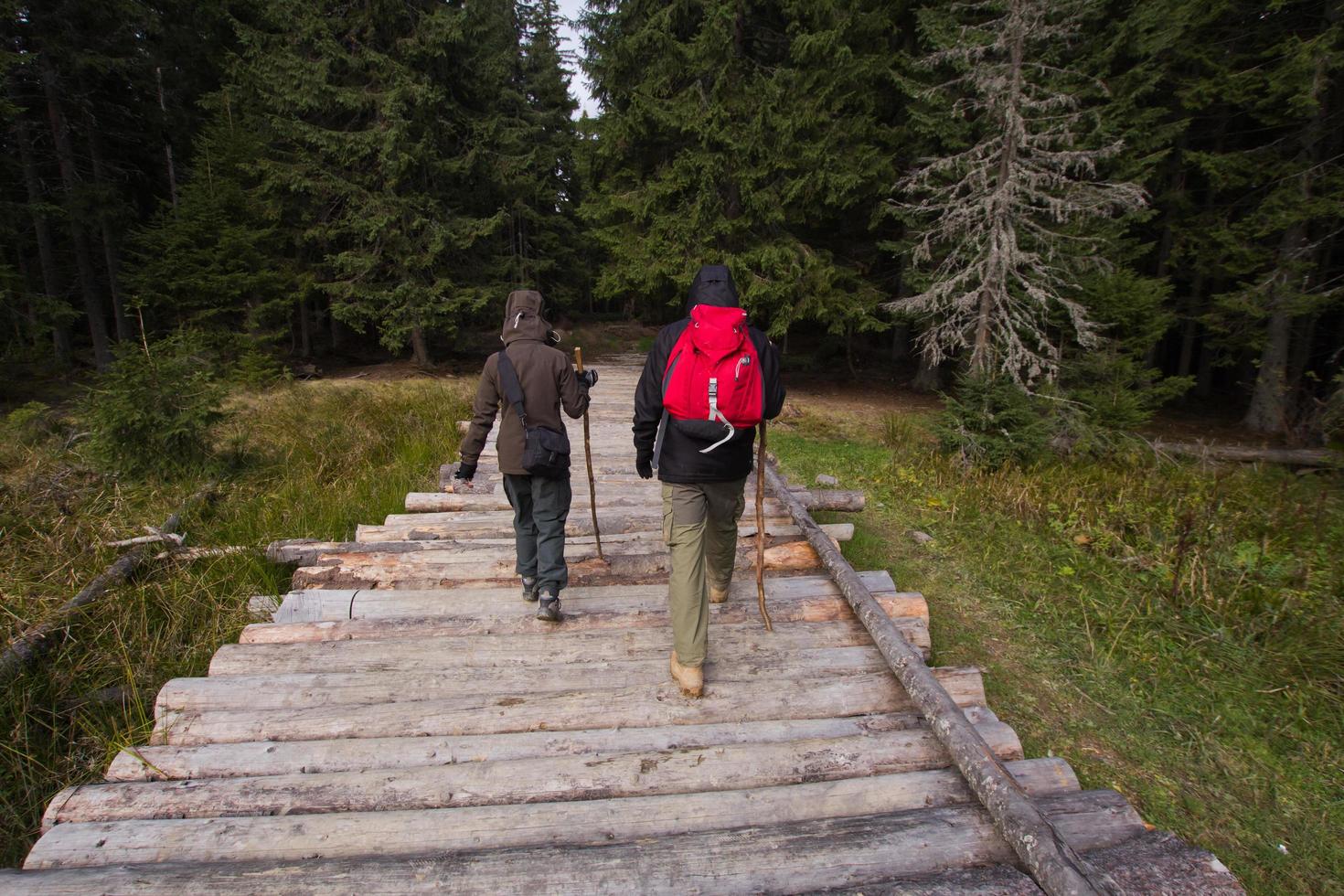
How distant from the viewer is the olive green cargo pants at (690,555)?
122 inches

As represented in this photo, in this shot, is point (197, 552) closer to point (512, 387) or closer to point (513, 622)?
point (513, 622)

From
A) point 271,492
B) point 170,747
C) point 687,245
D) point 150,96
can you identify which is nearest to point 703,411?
point 170,747

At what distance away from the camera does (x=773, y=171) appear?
13.8 m

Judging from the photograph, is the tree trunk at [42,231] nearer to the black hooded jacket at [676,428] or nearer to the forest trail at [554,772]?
the forest trail at [554,772]

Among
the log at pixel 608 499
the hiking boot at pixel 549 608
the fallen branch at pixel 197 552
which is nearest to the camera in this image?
the hiking boot at pixel 549 608

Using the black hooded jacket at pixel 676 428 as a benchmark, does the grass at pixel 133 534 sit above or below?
below

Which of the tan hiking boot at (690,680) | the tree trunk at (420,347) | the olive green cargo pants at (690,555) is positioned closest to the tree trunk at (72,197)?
the tree trunk at (420,347)

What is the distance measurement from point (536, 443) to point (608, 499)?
2723 millimetres

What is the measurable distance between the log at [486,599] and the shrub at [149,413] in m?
4.28

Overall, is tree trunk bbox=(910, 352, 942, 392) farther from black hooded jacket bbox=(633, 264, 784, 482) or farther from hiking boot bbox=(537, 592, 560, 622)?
hiking boot bbox=(537, 592, 560, 622)

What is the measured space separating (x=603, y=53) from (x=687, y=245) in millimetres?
5226

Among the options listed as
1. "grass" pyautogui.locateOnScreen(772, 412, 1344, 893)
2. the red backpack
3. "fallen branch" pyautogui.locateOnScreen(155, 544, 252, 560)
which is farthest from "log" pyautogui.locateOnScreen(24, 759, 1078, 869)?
"fallen branch" pyautogui.locateOnScreen(155, 544, 252, 560)

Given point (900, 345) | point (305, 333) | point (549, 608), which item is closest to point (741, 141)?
point (900, 345)

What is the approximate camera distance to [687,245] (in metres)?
14.0
